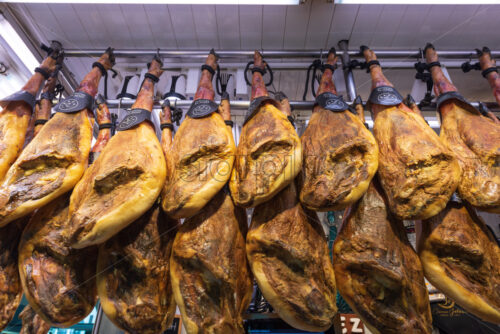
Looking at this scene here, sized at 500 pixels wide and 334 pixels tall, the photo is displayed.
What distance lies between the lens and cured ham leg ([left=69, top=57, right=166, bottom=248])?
108cm

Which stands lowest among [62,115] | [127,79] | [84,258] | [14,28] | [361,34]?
Result: [84,258]

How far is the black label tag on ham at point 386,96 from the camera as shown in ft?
5.18

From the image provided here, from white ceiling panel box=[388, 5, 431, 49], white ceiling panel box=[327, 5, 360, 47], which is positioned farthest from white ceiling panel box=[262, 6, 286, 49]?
white ceiling panel box=[388, 5, 431, 49]

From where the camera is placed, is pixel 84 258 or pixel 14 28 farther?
pixel 14 28

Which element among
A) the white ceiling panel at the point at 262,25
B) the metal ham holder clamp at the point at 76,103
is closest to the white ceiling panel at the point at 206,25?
the white ceiling panel at the point at 262,25

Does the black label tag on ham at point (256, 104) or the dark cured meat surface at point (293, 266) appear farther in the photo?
the black label tag on ham at point (256, 104)

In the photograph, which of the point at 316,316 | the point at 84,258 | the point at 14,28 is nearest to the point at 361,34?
the point at 316,316

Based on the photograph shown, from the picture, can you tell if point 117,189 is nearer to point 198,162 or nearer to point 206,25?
point 198,162

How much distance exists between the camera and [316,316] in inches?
42.8

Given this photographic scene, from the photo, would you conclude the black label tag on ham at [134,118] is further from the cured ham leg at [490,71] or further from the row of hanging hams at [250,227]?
the cured ham leg at [490,71]

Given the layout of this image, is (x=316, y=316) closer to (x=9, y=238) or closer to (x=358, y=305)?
(x=358, y=305)

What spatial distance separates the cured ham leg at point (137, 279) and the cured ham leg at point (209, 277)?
0.12 meters

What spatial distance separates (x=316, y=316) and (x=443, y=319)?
2426mm

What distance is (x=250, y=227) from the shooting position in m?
1.27
